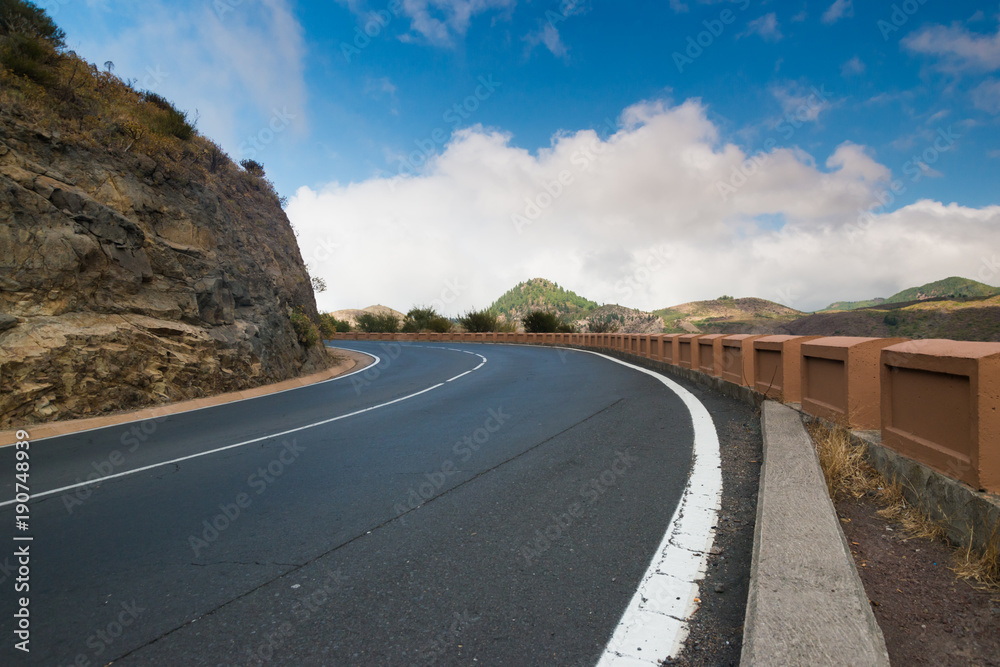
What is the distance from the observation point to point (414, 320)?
6794 centimetres

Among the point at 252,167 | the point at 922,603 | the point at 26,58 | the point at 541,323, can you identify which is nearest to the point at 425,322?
the point at 541,323

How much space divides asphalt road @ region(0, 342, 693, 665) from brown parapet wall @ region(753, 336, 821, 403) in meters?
1.34

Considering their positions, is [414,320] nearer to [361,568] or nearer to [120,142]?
[120,142]

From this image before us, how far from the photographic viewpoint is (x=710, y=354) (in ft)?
38.5

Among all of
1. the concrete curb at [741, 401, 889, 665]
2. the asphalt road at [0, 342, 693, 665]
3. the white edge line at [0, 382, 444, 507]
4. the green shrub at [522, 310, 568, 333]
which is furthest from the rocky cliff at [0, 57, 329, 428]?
the green shrub at [522, 310, 568, 333]

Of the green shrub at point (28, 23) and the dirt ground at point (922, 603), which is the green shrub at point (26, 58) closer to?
the green shrub at point (28, 23)

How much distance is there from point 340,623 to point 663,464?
140 inches

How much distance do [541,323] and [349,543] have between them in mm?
51161

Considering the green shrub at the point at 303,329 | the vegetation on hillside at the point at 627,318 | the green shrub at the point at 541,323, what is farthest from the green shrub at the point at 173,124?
the vegetation on hillside at the point at 627,318

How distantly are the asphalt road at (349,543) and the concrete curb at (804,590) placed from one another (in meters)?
0.66

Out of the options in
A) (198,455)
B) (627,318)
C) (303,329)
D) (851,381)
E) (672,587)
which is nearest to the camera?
(672,587)

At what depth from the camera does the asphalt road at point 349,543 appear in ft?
8.42

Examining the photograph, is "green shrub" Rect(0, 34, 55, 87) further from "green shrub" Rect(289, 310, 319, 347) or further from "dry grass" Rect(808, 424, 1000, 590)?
"dry grass" Rect(808, 424, 1000, 590)

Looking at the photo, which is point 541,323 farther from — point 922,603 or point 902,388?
point 922,603
